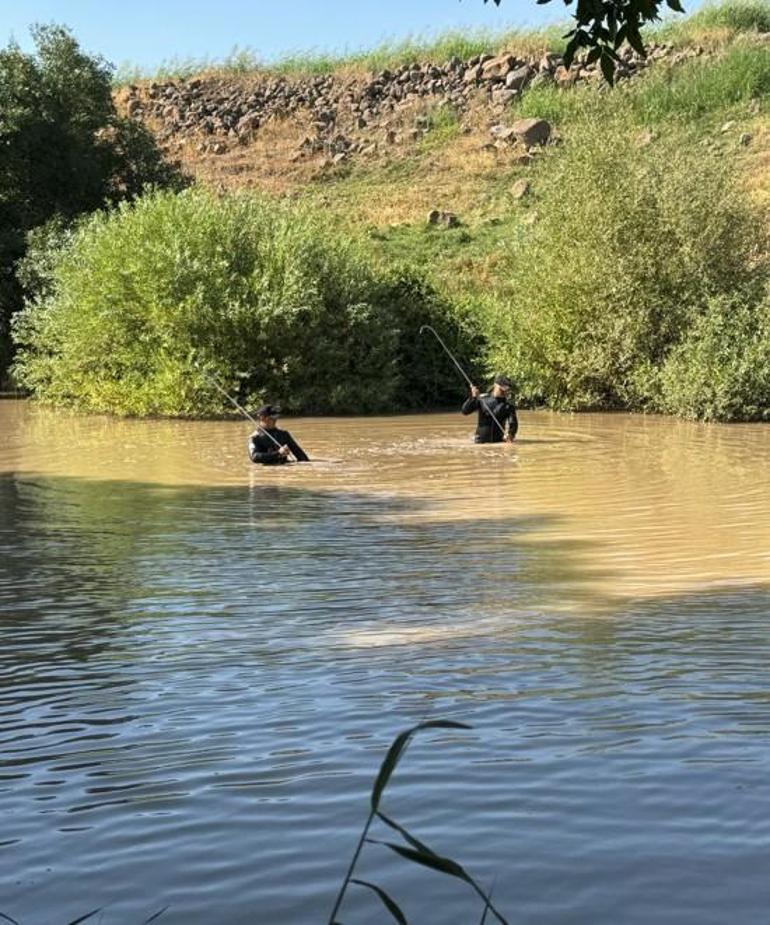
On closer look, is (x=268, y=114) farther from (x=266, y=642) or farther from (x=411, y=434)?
(x=266, y=642)

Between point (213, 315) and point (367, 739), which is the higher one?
point (213, 315)

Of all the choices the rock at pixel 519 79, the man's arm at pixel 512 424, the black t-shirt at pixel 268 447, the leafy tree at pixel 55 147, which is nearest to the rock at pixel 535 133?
the rock at pixel 519 79

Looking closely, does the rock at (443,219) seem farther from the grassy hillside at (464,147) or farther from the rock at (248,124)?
the rock at (248,124)

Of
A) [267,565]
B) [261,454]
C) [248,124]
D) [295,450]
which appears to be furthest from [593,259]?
[248,124]

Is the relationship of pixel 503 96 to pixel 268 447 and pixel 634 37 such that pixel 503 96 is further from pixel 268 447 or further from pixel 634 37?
pixel 634 37

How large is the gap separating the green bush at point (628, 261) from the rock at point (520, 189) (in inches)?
669

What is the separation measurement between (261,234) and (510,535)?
20.3 m

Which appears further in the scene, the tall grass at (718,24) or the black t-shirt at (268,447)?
the tall grass at (718,24)

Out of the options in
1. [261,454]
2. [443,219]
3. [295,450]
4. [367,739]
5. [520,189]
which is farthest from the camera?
[520,189]

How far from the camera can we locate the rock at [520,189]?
5081cm

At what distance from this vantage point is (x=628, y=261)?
32688mm

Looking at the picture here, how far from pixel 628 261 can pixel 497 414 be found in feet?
34.3

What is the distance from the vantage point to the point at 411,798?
5.82 meters

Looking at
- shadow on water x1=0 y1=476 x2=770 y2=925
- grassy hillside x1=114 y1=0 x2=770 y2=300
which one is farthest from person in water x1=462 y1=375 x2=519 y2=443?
grassy hillside x1=114 y1=0 x2=770 y2=300
